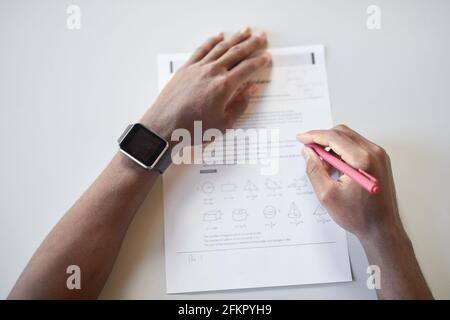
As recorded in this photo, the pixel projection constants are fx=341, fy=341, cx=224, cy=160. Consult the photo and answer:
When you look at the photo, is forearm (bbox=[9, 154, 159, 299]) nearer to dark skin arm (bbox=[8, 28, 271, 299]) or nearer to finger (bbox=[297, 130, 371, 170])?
dark skin arm (bbox=[8, 28, 271, 299])

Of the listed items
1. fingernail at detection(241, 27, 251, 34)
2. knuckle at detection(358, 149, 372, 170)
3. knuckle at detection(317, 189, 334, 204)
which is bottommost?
knuckle at detection(317, 189, 334, 204)

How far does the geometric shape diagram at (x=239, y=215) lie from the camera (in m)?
0.69

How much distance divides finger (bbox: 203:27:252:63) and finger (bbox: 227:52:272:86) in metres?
0.05

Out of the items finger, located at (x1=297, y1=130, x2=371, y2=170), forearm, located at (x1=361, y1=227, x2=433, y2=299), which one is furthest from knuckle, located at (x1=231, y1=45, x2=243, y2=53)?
forearm, located at (x1=361, y1=227, x2=433, y2=299)

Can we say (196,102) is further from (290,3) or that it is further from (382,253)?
(382,253)

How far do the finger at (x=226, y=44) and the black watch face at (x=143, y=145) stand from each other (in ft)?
0.69

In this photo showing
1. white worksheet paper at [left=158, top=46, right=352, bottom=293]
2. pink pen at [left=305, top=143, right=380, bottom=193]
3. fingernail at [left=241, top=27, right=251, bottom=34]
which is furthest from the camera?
fingernail at [left=241, top=27, right=251, bottom=34]

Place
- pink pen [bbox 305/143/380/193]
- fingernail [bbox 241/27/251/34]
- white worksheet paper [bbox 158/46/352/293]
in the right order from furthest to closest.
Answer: fingernail [bbox 241/27/251/34]
white worksheet paper [bbox 158/46/352/293]
pink pen [bbox 305/143/380/193]

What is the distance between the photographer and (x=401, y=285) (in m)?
0.58

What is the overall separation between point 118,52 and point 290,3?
0.41 metres

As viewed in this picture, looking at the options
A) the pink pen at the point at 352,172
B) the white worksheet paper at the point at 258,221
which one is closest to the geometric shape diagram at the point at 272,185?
the white worksheet paper at the point at 258,221

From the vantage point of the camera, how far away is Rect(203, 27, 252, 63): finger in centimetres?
73

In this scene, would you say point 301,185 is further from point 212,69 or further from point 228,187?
point 212,69
